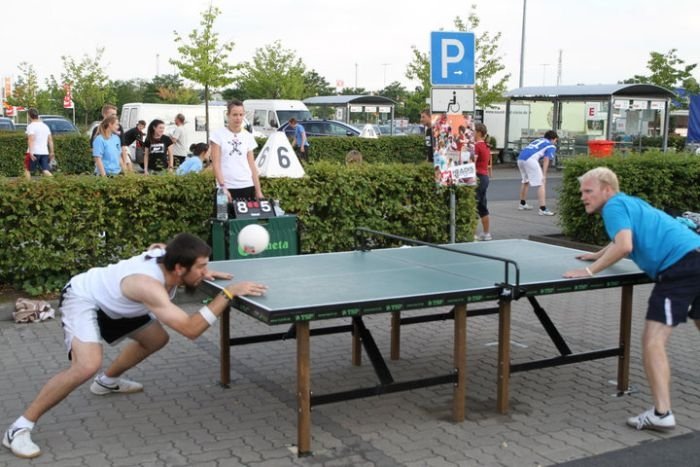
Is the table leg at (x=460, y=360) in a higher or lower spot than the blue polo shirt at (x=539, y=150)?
lower

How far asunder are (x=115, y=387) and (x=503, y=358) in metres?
2.75

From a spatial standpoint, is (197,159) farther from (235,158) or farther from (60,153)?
(60,153)

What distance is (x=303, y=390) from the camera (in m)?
4.77

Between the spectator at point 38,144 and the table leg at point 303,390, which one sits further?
the spectator at point 38,144

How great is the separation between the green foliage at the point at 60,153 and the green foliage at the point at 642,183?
50.0 ft

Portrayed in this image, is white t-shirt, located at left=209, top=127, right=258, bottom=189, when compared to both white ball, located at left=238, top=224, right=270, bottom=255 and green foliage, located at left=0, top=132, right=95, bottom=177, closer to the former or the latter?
white ball, located at left=238, top=224, right=270, bottom=255

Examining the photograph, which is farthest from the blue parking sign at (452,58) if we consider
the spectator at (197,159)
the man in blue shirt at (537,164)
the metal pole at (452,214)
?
the man in blue shirt at (537,164)

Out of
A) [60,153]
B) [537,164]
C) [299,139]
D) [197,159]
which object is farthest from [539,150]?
[60,153]

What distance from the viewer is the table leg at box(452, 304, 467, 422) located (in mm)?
5246

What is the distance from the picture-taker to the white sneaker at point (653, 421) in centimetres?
514

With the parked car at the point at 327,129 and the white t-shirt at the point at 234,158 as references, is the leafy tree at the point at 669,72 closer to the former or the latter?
the parked car at the point at 327,129

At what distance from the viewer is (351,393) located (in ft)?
16.4

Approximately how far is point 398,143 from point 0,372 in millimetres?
20104

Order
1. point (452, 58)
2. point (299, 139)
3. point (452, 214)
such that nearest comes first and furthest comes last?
point (452, 58)
point (452, 214)
point (299, 139)
